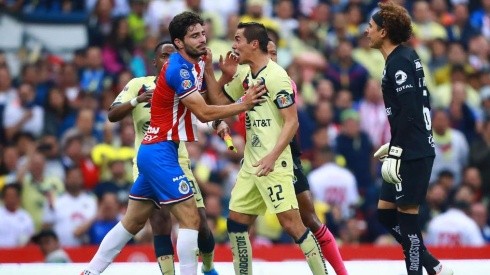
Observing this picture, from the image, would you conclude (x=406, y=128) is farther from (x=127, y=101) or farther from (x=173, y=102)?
(x=127, y=101)

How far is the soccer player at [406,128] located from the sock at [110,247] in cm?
239

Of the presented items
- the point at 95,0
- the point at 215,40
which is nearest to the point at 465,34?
the point at 215,40

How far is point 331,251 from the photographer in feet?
40.3

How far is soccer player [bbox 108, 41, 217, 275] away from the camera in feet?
40.8

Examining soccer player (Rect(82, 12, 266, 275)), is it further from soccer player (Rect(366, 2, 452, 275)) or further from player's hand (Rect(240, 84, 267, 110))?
soccer player (Rect(366, 2, 452, 275))

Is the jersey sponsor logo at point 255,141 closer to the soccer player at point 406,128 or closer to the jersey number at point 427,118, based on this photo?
the soccer player at point 406,128

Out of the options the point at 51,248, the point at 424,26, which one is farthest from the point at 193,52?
the point at 424,26

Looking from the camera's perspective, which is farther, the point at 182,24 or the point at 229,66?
the point at 229,66

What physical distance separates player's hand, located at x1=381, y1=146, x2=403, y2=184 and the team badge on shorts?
170 cm

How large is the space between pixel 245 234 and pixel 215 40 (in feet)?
25.9

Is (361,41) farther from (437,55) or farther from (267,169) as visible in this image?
(267,169)

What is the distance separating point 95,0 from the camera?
812 inches

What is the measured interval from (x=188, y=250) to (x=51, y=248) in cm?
441

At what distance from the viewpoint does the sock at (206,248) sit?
12523mm
